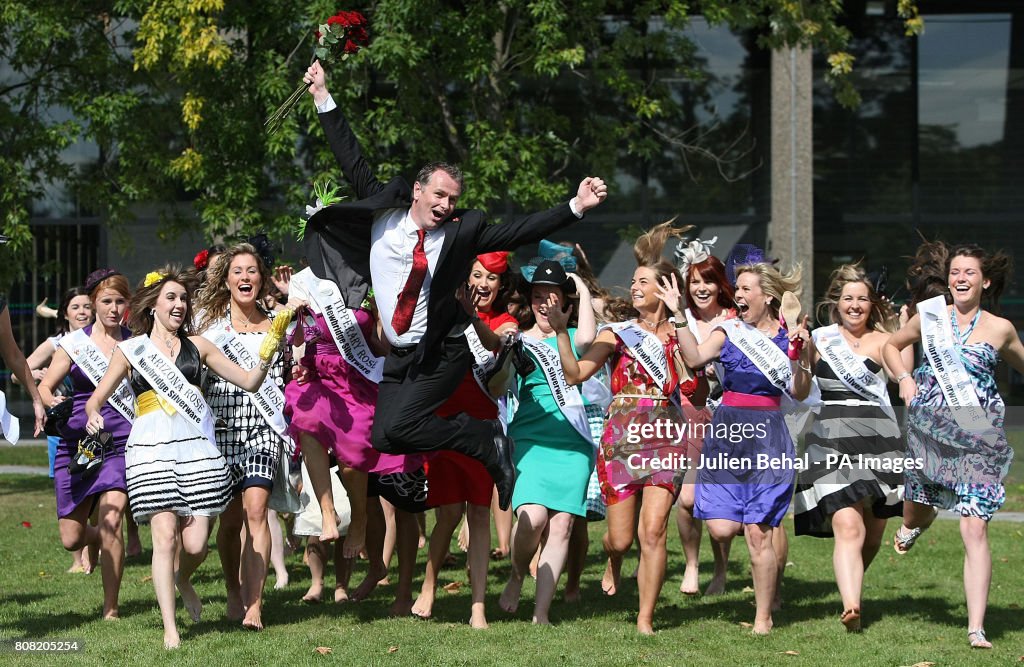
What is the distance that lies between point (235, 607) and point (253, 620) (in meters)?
0.33

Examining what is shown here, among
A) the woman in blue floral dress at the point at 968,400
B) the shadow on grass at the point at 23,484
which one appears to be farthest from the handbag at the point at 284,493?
the shadow on grass at the point at 23,484

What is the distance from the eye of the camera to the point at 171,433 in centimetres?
669

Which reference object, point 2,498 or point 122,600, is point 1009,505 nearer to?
point 122,600

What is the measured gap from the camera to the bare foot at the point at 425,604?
23.9 feet

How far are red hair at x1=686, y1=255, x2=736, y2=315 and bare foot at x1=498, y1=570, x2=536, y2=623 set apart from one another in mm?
1684

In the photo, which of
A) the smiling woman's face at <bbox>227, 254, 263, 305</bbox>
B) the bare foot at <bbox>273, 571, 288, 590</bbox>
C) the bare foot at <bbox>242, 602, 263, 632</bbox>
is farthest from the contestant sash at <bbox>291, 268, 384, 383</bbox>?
the bare foot at <bbox>273, 571, 288, 590</bbox>

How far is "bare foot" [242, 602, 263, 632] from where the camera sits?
7.00m

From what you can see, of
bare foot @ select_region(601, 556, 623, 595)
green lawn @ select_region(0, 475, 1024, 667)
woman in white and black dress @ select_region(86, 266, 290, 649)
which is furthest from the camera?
bare foot @ select_region(601, 556, 623, 595)

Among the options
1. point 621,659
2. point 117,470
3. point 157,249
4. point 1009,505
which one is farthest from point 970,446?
point 157,249

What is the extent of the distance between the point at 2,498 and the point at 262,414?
6.73 meters

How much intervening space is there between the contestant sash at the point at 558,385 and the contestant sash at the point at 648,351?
0.35 metres

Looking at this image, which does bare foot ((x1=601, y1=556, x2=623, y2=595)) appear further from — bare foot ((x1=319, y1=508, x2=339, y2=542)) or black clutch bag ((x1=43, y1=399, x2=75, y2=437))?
black clutch bag ((x1=43, y1=399, x2=75, y2=437))

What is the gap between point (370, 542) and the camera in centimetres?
801
